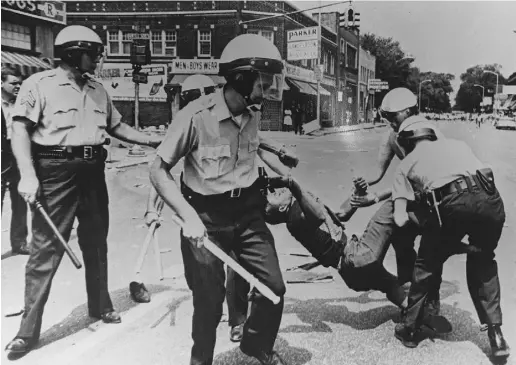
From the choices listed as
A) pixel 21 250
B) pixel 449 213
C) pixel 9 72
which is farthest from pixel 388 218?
pixel 21 250

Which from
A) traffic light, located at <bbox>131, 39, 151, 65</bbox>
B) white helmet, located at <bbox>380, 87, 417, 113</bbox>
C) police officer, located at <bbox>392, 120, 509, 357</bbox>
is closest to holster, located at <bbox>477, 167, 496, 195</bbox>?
police officer, located at <bbox>392, 120, 509, 357</bbox>

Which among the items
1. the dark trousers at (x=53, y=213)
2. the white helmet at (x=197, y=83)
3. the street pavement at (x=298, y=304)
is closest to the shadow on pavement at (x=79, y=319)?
the street pavement at (x=298, y=304)

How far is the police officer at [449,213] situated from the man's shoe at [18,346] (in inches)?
78.2

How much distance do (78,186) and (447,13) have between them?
257 cm

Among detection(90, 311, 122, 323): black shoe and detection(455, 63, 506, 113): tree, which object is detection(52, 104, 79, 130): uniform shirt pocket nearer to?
detection(90, 311, 122, 323): black shoe

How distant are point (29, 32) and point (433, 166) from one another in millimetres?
2398

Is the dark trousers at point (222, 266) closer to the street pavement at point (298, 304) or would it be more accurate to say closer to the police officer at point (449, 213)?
the street pavement at point (298, 304)

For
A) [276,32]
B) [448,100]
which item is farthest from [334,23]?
[448,100]

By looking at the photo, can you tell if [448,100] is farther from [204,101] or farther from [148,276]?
[148,276]

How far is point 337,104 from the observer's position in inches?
160

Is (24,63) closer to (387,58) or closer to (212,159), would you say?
(212,159)

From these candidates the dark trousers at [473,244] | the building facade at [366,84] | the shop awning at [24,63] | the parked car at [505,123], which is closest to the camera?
the dark trousers at [473,244]

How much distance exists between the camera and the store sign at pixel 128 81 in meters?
3.25

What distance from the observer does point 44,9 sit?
3252 millimetres
